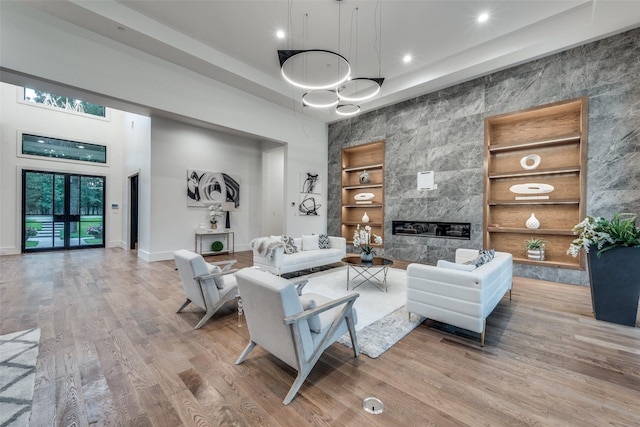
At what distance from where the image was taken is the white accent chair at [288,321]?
1.71 metres

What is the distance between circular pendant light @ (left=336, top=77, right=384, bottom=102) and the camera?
4293 millimetres

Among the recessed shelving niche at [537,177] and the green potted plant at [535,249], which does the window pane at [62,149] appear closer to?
the recessed shelving niche at [537,177]

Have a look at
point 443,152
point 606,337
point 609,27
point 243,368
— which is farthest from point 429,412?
point 609,27

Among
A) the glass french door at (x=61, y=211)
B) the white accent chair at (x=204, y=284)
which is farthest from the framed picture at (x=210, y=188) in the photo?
the white accent chair at (x=204, y=284)

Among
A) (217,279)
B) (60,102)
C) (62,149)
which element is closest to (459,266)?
(217,279)

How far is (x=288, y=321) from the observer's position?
1654mm

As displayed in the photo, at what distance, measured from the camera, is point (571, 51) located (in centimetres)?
443

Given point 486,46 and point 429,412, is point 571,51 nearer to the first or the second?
point 486,46

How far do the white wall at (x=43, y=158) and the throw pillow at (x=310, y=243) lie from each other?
694 cm

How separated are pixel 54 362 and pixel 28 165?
25.7 ft

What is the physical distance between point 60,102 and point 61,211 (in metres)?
3.14

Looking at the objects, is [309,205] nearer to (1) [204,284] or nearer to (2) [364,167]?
(2) [364,167]

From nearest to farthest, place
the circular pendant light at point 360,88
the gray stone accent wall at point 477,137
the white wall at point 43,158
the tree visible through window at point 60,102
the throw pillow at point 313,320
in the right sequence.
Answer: the throw pillow at point 313,320 < the gray stone accent wall at point 477,137 < the circular pendant light at point 360,88 < the white wall at point 43,158 < the tree visible through window at point 60,102

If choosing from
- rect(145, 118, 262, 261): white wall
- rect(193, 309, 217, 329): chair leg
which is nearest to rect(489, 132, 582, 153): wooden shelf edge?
rect(193, 309, 217, 329): chair leg
